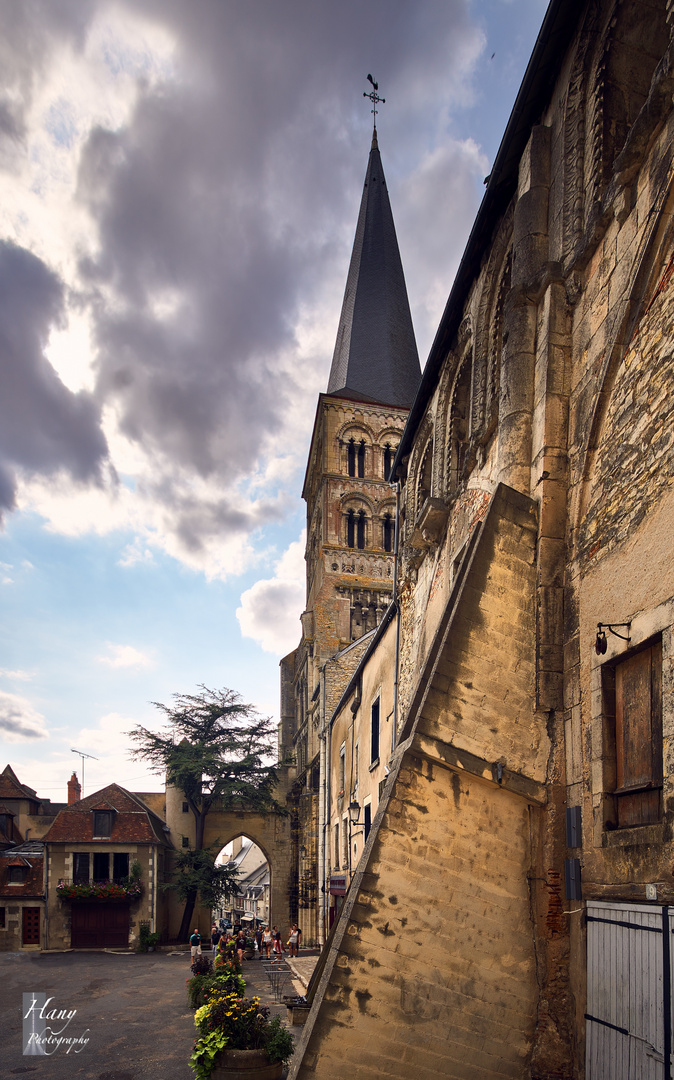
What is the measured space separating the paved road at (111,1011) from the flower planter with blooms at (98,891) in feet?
8.89

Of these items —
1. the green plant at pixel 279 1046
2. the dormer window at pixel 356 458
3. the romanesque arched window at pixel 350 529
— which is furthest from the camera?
the dormer window at pixel 356 458

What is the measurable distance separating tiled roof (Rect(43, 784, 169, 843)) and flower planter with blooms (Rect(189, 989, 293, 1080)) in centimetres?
2239

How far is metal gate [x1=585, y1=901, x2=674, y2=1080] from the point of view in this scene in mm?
4352

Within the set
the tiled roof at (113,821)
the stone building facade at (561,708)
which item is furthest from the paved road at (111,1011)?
the stone building facade at (561,708)

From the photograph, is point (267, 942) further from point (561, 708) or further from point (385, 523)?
point (561, 708)

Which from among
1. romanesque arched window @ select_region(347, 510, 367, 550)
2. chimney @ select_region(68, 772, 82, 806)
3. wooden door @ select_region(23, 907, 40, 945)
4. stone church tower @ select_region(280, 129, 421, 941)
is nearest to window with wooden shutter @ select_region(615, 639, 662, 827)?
stone church tower @ select_region(280, 129, 421, 941)

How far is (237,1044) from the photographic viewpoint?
8.73 meters

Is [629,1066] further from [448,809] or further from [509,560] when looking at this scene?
[509,560]

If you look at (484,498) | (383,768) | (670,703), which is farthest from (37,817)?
(670,703)

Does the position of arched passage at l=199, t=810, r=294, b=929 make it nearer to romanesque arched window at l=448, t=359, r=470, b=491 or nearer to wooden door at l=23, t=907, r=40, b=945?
wooden door at l=23, t=907, r=40, b=945

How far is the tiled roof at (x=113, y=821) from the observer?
29.5 meters

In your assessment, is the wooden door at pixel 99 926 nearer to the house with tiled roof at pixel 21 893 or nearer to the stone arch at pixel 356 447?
the house with tiled roof at pixel 21 893

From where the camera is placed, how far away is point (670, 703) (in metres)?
4.64

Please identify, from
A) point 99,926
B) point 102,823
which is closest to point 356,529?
point 102,823
